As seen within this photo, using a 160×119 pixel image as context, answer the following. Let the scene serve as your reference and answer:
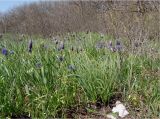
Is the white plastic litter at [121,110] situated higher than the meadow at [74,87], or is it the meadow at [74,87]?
the meadow at [74,87]

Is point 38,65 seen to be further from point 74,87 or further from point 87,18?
point 87,18

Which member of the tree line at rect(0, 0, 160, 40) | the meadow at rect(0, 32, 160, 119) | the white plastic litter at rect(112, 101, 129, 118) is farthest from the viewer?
the tree line at rect(0, 0, 160, 40)

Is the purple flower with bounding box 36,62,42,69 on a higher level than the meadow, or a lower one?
higher

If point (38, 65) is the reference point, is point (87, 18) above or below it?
below

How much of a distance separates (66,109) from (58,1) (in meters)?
11.1

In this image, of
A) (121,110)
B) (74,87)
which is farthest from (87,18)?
(121,110)

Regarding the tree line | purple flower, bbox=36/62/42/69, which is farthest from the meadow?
the tree line

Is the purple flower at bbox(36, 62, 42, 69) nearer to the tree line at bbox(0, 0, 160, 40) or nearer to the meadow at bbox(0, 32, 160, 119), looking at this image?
the meadow at bbox(0, 32, 160, 119)

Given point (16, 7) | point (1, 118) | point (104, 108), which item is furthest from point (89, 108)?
point (16, 7)

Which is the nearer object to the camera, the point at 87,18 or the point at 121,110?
the point at 121,110

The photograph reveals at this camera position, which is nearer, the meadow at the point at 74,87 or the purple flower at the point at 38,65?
the meadow at the point at 74,87

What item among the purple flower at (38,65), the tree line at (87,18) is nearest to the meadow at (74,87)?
the purple flower at (38,65)

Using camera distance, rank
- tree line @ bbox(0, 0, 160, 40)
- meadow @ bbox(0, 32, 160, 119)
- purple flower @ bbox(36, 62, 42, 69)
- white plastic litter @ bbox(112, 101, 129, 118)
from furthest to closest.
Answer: tree line @ bbox(0, 0, 160, 40) < purple flower @ bbox(36, 62, 42, 69) < white plastic litter @ bbox(112, 101, 129, 118) < meadow @ bbox(0, 32, 160, 119)

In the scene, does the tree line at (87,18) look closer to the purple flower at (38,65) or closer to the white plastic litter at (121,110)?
the white plastic litter at (121,110)
